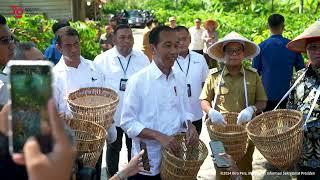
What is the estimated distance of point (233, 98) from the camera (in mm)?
4125

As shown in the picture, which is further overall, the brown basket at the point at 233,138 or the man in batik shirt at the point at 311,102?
the brown basket at the point at 233,138

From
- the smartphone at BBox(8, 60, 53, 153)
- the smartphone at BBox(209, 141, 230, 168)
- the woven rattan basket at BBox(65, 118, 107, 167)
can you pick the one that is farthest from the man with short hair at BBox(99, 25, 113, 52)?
the smartphone at BBox(8, 60, 53, 153)

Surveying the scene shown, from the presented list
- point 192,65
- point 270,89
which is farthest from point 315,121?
point 270,89

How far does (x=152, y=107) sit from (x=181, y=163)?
55 centimetres

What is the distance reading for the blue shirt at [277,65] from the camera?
571cm

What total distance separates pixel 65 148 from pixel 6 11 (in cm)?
2124

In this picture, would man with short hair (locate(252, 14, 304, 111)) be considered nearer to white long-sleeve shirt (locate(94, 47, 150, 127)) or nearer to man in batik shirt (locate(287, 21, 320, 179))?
white long-sleeve shirt (locate(94, 47, 150, 127))

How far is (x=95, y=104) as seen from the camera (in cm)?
375

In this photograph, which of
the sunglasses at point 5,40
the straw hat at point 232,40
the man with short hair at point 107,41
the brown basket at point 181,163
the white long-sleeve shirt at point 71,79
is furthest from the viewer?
the man with short hair at point 107,41

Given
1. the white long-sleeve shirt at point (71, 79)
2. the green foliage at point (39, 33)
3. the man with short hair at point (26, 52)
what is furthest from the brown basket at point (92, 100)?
the green foliage at point (39, 33)

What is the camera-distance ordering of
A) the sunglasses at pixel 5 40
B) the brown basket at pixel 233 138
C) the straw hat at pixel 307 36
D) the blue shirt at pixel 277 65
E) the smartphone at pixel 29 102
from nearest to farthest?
the smartphone at pixel 29 102 < the sunglasses at pixel 5 40 < the straw hat at pixel 307 36 < the brown basket at pixel 233 138 < the blue shirt at pixel 277 65

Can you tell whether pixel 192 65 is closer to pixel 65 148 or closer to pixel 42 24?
pixel 65 148

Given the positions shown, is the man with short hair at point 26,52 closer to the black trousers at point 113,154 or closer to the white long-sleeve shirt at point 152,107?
the white long-sleeve shirt at point 152,107

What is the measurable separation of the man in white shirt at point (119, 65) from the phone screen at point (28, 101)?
361 cm
